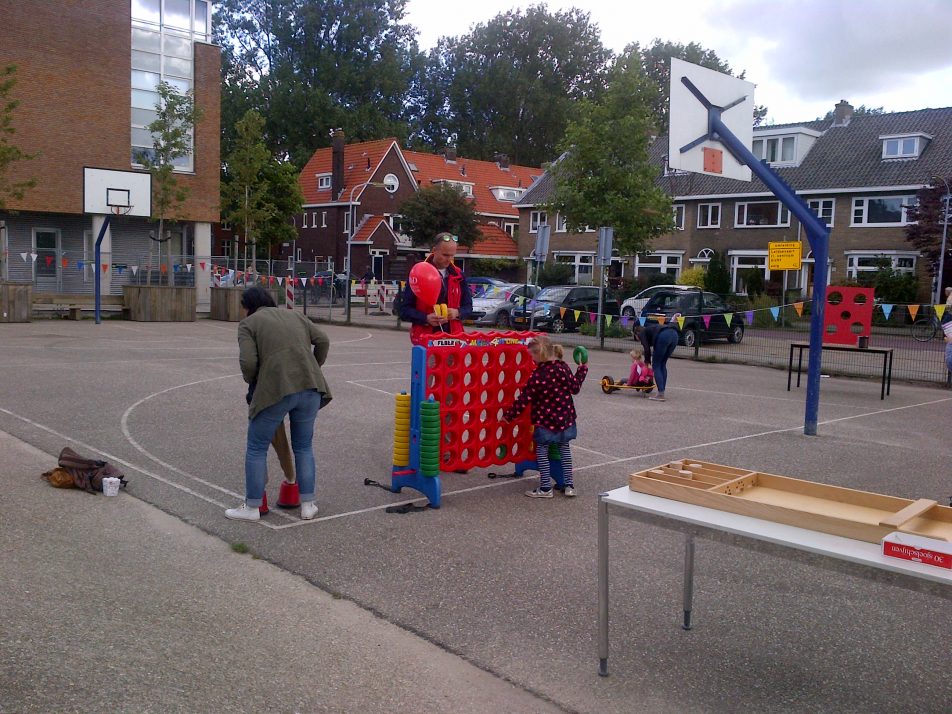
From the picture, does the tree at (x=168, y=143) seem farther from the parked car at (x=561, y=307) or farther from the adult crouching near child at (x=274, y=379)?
the adult crouching near child at (x=274, y=379)

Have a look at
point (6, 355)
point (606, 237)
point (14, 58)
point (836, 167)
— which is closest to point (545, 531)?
point (6, 355)

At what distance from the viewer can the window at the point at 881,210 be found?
129ft

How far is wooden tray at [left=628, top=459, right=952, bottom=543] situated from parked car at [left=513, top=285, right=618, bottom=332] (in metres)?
22.4

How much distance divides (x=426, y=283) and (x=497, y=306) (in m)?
22.9

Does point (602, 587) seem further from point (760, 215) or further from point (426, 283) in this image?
point (760, 215)

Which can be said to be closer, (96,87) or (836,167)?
(96,87)

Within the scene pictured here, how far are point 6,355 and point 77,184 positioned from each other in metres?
18.0

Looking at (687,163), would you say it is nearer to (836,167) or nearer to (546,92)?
(836,167)

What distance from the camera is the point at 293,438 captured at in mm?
6703

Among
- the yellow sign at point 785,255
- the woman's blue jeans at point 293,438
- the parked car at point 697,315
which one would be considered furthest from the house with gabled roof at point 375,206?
the woman's blue jeans at point 293,438

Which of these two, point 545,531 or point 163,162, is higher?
point 163,162

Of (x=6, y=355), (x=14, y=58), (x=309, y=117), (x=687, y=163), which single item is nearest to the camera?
(x=687, y=163)

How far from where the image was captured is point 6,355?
16.8 meters

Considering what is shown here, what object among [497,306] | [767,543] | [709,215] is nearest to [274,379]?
[767,543]
